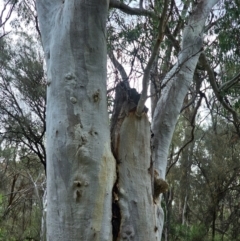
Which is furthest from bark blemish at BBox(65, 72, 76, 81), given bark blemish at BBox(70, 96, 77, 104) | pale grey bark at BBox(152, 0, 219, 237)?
pale grey bark at BBox(152, 0, 219, 237)

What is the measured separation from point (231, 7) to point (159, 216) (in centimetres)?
324

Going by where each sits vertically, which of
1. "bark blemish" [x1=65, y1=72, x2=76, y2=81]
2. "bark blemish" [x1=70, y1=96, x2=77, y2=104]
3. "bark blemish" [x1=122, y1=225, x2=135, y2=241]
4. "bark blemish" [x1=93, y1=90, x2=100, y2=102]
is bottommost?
"bark blemish" [x1=122, y1=225, x2=135, y2=241]

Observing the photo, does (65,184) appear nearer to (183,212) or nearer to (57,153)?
(57,153)

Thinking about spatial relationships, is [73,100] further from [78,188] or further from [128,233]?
[128,233]

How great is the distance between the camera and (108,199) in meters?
2.36

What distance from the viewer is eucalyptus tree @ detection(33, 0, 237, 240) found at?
2.24 metres

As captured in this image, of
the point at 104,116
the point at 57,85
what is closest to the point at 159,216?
the point at 104,116

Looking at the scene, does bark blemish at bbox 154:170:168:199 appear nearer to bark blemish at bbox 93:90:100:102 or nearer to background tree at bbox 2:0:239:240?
background tree at bbox 2:0:239:240

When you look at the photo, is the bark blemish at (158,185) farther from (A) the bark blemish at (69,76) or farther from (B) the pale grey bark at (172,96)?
(A) the bark blemish at (69,76)

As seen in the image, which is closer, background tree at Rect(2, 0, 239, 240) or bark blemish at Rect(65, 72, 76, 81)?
background tree at Rect(2, 0, 239, 240)

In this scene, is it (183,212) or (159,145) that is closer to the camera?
(159,145)

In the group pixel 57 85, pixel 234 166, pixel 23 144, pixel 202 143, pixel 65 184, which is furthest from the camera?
pixel 202 143

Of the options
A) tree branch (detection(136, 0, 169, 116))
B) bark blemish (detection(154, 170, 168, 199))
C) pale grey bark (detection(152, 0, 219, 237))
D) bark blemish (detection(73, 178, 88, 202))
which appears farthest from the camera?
pale grey bark (detection(152, 0, 219, 237))

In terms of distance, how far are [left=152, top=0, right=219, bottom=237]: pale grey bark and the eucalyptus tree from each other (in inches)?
3.8
